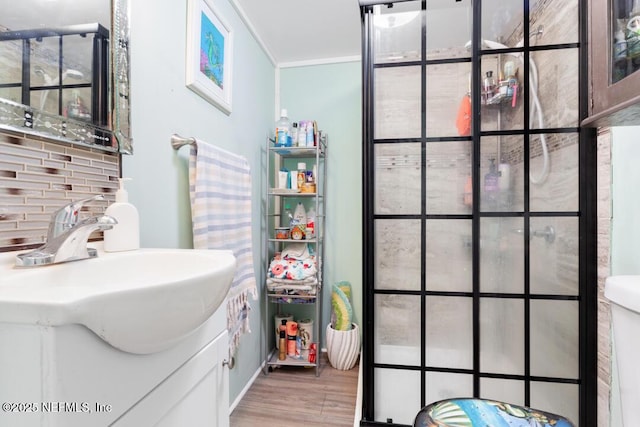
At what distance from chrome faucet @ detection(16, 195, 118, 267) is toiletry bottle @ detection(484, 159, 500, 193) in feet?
4.40

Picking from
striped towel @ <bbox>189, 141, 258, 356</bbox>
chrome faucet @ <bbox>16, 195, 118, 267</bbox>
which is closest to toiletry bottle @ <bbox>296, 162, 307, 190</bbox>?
striped towel @ <bbox>189, 141, 258, 356</bbox>

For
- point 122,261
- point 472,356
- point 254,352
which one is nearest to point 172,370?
point 122,261

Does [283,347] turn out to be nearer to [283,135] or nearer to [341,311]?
[341,311]

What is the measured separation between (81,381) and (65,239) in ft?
1.14

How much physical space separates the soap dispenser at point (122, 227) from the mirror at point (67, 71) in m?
0.15

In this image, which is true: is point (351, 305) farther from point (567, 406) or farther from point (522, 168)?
point (522, 168)

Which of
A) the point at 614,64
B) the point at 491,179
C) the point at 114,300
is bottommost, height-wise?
the point at 114,300

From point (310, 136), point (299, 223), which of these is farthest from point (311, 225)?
point (310, 136)

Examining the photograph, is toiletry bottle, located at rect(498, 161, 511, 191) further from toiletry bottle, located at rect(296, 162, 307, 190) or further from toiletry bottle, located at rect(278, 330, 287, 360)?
toiletry bottle, located at rect(278, 330, 287, 360)

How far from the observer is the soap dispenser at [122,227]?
74 cm

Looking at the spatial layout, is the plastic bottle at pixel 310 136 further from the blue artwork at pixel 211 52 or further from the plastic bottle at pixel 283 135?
the blue artwork at pixel 211 52

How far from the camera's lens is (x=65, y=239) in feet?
1.90

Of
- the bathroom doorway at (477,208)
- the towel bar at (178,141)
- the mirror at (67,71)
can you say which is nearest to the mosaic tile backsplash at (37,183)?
the mirror at (67,71)

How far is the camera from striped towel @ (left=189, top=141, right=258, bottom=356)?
1.11 metres
